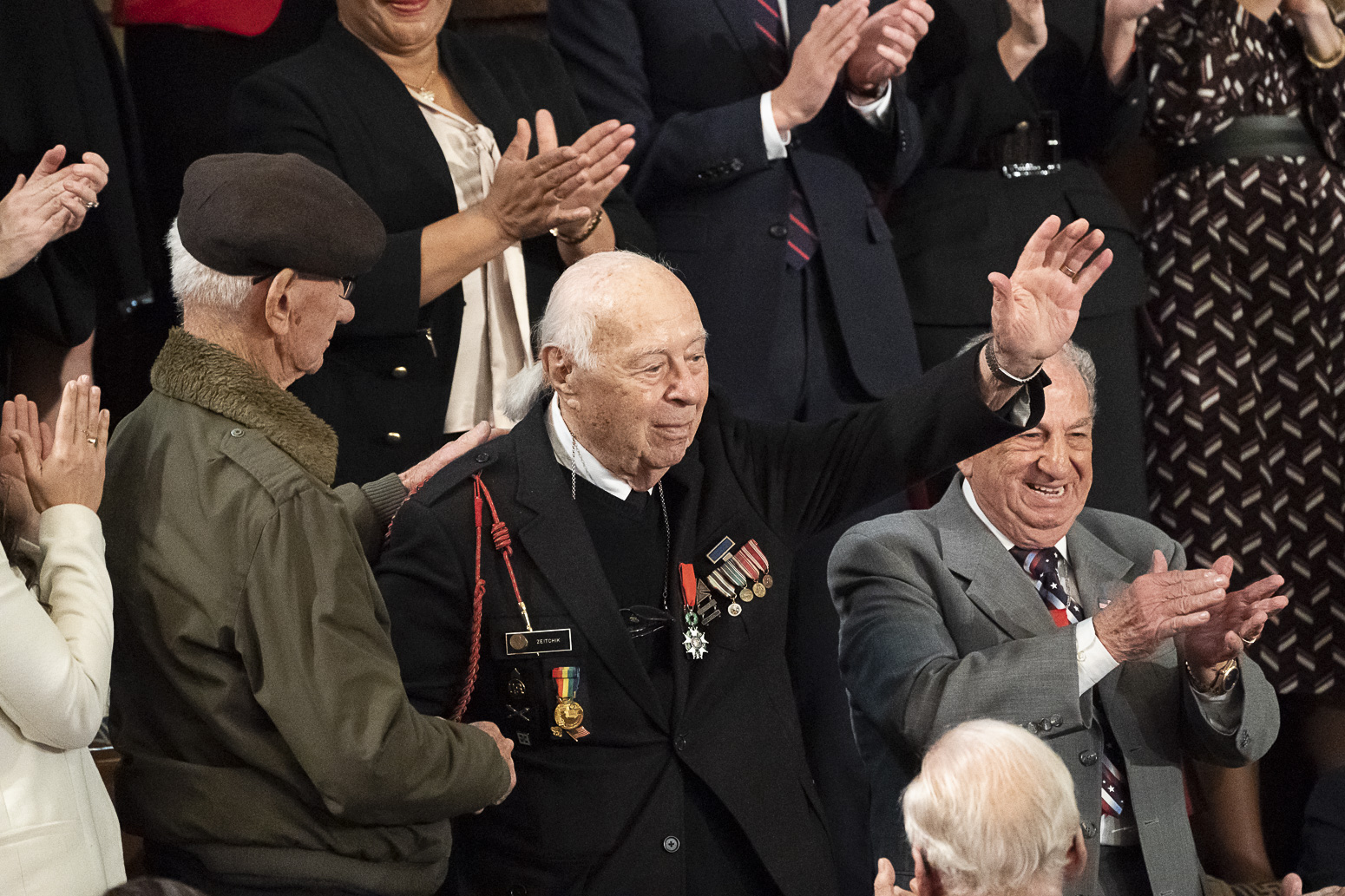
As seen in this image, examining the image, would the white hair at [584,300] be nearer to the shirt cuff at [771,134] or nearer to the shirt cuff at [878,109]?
the shirt cuff at [771,134]

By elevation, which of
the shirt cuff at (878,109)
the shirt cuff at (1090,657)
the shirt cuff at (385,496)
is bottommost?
the shirt cuff at (1090,657)

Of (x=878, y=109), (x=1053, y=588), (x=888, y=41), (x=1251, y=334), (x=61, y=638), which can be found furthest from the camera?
(x=1251, y=334)

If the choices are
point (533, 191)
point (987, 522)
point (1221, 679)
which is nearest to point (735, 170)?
point (533, 191)

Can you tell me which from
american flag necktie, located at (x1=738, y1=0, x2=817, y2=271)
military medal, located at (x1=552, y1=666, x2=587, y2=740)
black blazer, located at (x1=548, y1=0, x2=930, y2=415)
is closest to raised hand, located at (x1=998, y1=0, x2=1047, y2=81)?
black blazer, located at (x1=548, y1=0, x2=930, y2=415)

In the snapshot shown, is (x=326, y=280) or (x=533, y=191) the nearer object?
(x=326, y=280)

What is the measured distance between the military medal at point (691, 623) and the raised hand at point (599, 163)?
0.78 metres

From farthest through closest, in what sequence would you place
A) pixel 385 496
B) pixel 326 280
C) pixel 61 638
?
1. pixel 385 496
2. pixel 326 280
3. pixel 61 638

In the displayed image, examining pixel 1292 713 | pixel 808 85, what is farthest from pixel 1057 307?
pixel 1292 713

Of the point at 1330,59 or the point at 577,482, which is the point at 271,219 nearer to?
the point at 577,482

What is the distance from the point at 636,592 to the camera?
250cm

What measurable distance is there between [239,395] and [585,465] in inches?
25.3

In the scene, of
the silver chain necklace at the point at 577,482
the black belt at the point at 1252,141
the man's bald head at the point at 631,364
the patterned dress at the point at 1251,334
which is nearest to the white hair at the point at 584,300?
the man's bald head at the point at 631,364

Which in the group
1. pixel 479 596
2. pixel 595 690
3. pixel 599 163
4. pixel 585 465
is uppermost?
pixel 599 163

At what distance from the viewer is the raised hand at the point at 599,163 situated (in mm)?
2865
